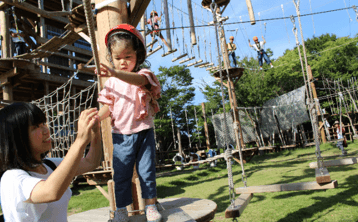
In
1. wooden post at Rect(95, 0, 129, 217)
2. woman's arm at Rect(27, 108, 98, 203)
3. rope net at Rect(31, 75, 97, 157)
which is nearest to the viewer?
woman's arm at Rect(27, 108, 98, 203)

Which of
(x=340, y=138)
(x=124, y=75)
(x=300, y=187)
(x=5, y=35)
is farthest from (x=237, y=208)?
(x=340, y=138)

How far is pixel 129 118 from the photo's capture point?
1.93m

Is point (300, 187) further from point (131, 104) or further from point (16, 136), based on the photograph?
point (16, 136)

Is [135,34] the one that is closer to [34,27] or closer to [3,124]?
[3,124]

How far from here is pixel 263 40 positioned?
12922 millimetres

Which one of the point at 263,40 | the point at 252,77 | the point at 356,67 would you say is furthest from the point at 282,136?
the point at 356,67

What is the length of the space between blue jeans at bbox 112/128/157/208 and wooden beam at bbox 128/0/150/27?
1184 millimetres

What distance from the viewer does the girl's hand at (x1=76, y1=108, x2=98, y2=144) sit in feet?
3.24

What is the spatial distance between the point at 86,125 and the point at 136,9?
1.76m

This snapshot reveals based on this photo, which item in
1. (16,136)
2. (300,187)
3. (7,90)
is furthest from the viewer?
(7,90)

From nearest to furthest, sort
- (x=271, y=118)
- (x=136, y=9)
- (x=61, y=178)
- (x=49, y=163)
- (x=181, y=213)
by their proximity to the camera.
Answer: (x=61, y=178)
(x=49, y=163)
(x=181, y=213)
(x=136, y=9)
(x=271, y=118)

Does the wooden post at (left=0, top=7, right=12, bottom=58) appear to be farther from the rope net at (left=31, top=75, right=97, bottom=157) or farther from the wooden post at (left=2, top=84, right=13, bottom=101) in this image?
the rope net at (left=31, top=75, right=97, bottom=157)

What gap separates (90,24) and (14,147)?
605mm

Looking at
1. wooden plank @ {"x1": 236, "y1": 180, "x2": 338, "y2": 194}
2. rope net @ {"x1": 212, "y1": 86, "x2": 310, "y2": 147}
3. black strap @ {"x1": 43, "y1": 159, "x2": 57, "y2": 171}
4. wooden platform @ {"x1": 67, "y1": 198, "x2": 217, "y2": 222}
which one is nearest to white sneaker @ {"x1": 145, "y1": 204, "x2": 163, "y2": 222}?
wooden platform @ {"x1": 67, "y1": 198, "x2": 217, "y2": 222}
